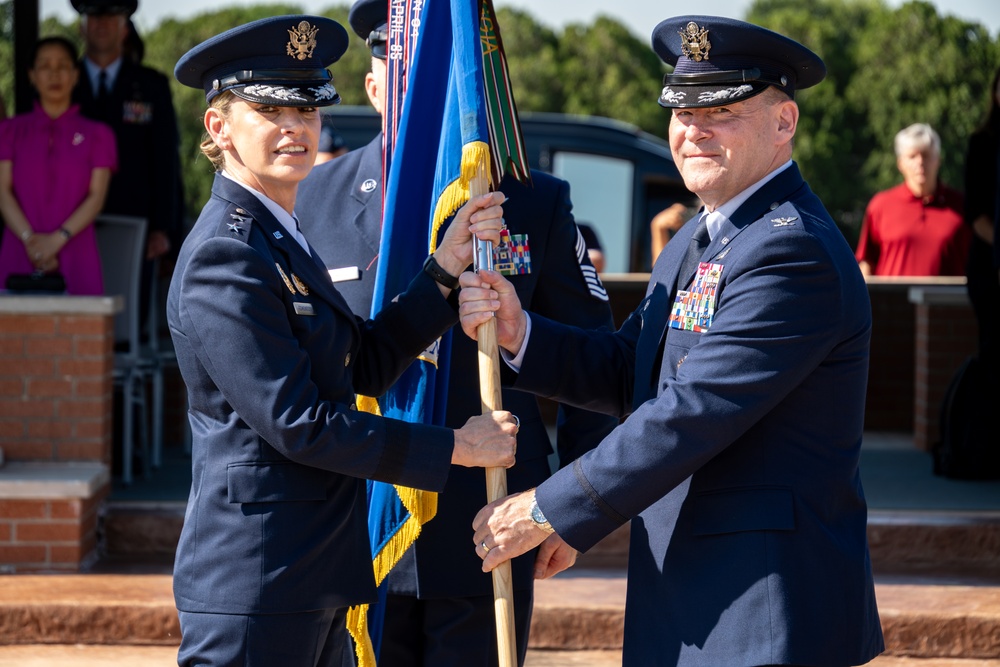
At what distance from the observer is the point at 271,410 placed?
→ 2.57 m

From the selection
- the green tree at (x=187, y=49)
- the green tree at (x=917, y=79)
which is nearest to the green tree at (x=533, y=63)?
the green tree at (x=187, y=49)

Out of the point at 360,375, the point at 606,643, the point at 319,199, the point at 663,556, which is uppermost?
the point at 319,199

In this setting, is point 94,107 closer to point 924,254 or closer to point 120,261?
point 120,261

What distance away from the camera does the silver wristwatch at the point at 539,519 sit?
9.10 ft

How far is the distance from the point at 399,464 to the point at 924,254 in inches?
247

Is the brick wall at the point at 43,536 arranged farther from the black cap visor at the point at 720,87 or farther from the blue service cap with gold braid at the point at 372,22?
the black cap visor at the point at 720,87

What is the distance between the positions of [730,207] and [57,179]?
4.06 meters

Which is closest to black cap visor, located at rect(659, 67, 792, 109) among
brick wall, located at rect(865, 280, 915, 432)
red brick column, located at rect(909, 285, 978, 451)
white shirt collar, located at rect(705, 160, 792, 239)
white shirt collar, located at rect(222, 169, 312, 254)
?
white shirt collar, located at rect(705, 160, 792, 239)

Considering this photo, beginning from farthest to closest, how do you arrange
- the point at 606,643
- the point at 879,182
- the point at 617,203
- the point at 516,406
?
the point at 879,182, the point at 617,203, the point at 606,643, the point at 516,406

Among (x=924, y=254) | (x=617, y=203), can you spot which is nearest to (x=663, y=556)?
(x=924, y=254)

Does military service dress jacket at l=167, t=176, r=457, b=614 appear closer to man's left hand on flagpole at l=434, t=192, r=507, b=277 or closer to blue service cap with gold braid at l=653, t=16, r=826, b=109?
man's left hand on flagpole at l=434, t=192, r=507, b=277

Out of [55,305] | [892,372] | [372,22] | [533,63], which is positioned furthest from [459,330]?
[533,63]

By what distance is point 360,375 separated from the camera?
3020mm

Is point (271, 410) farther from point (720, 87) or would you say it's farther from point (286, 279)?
point (720, 87)
